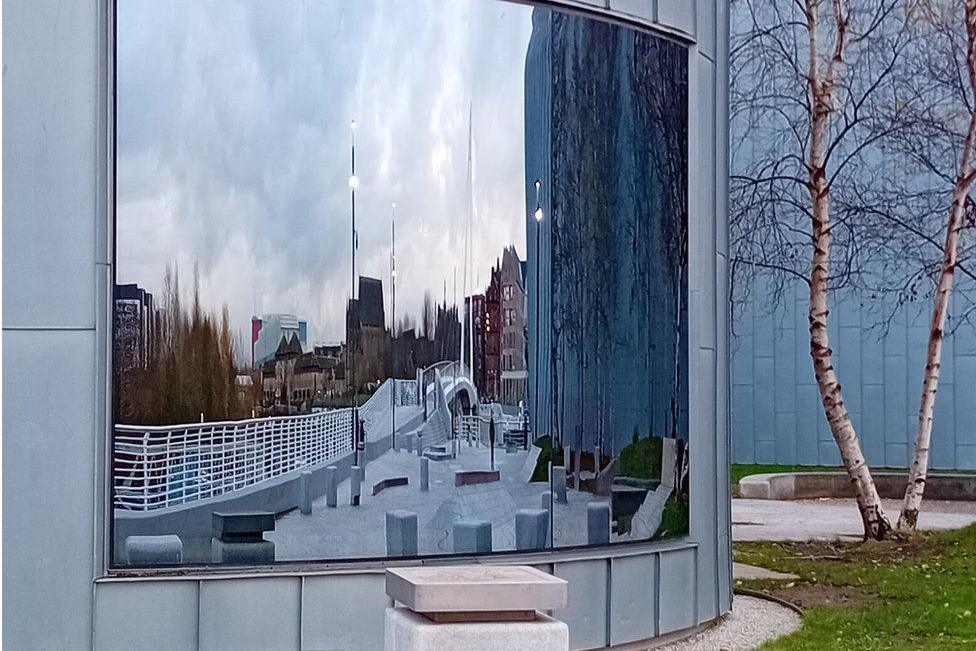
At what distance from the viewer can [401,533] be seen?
6.97 m

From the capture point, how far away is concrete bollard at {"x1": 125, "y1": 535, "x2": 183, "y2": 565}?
6457 mm

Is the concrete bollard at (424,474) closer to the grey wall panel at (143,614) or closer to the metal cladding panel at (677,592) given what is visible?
the grey wall panel at (143,614)

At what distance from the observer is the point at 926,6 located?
642 inches

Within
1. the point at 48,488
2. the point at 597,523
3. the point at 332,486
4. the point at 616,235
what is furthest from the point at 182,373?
the point at 616,235

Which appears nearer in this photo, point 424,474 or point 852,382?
point 424,474

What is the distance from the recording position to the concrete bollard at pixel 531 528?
7.39m

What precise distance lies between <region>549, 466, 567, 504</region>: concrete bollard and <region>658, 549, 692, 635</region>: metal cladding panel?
992 mm

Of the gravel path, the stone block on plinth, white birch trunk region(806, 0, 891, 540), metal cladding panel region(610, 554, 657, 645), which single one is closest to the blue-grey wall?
white birch trunk region(806, 0, 891, 540)

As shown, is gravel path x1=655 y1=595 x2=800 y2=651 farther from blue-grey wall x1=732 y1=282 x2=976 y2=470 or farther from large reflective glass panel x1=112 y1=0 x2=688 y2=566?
blue-grey wall x1=732 y1=282 x2=976 y2=470

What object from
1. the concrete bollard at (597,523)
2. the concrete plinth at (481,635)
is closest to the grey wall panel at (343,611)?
the concrete bollard at (597,523)

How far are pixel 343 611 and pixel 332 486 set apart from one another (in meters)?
0.63

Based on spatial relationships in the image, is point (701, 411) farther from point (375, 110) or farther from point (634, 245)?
point (375, 110)

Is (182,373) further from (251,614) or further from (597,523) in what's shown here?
(597,523)

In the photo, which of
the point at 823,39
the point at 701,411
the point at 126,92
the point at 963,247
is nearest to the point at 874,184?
the point at 963,247
